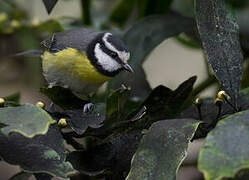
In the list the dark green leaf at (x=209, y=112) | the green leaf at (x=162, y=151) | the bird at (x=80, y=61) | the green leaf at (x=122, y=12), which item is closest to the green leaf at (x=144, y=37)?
the bird at (x=80, y=61)

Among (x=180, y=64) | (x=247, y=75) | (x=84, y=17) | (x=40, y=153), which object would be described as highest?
(x=40, y=153)

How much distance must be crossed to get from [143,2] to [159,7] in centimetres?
6

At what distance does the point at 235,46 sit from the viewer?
2.73ft

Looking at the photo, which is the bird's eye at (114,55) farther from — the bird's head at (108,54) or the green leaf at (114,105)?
the green leaf at (114,105)

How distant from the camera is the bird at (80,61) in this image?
52.7 inches

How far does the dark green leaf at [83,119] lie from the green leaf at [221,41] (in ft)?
0.67

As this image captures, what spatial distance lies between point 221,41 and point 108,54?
564mm

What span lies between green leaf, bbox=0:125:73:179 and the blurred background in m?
0.62

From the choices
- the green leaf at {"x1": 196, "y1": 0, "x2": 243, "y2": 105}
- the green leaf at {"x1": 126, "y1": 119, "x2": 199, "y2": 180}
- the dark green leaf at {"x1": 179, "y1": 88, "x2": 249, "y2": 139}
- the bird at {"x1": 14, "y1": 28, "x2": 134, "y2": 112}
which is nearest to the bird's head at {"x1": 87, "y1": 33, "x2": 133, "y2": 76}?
the bird at {"x1": 14, "y1": 28, "x2": 134, "y2": 112}

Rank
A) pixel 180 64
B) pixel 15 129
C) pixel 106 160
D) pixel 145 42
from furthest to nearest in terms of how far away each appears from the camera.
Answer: pixel 180 64 → pixel 145 42 → pixel 106 160 → pixel 15 129

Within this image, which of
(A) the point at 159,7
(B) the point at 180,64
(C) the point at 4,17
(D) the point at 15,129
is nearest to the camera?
(D) the point at 15,129

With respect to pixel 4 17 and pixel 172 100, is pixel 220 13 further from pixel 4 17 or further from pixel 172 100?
pixel 4 17

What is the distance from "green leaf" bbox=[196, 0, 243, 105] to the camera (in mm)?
801

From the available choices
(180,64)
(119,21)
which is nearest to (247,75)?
(119,21)
